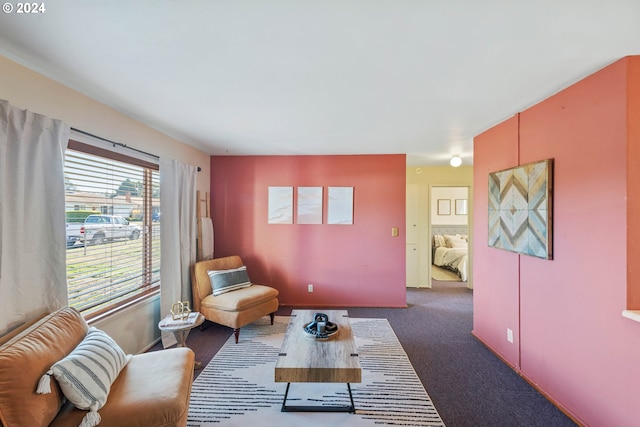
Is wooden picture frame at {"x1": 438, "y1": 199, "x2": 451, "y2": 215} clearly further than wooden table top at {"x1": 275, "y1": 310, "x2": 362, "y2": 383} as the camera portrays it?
Yes

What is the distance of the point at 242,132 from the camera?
2875mm

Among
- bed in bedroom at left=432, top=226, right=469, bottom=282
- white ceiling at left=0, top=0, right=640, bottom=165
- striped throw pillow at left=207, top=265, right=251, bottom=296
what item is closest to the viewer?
white ceiling at left=0, top=0, right=640, bottom=165

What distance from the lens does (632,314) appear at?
1.41m

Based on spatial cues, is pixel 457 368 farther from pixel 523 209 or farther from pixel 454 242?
pixel 454 242

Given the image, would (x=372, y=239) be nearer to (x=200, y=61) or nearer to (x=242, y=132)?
(x=242, y=132)

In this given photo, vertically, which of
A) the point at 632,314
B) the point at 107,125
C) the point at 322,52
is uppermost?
the point at 322,52

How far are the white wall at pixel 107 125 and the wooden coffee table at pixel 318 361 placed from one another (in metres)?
1.59

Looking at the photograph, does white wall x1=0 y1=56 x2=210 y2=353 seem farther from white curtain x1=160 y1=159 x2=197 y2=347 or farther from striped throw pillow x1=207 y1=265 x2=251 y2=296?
striped throw pillow x1=207 y1=265 x2=251 y2=296

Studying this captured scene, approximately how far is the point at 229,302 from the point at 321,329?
51.1 inches

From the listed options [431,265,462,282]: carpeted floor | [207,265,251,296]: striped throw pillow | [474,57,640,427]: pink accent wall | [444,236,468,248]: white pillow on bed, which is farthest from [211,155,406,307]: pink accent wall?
[444,236,468,248]: white pillow on bed

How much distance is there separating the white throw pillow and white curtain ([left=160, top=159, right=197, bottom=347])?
1.31 meters

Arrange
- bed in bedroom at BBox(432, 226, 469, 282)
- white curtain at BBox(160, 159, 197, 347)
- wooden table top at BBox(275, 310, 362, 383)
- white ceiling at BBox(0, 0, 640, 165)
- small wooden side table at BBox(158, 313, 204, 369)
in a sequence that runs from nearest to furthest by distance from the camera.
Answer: white ceiling at BBox(0, 0, 640, 165) → wooden table top at BBox(275, 310, 362, 383) → small wooden side table at BBox(158, 313, 204, 369) → white curtain at BBox(160, 159, 197, 347) → bed in bedroom at BBox(432, 226, 469, 282)

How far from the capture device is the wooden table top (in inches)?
63.3

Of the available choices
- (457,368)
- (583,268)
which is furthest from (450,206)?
(583,268)
